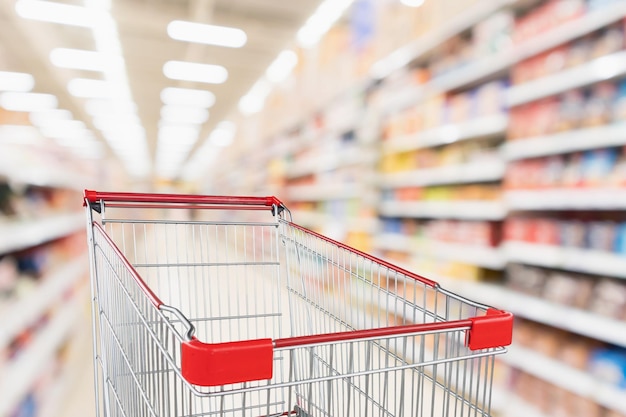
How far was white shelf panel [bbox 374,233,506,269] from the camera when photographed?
2.49 meters

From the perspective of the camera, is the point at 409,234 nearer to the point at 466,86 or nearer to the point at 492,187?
the point at 492,187

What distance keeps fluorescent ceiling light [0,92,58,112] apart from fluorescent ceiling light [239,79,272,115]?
3.30 meters

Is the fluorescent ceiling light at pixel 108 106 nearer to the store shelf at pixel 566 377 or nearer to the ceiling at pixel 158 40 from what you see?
the ceiling at pixel 158 40

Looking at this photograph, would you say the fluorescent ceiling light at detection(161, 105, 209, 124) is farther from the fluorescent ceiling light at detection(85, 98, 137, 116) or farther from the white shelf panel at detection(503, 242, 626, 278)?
the white shelf panel at detection(503, 242, 626, 278)

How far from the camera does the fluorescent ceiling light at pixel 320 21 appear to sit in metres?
4.45

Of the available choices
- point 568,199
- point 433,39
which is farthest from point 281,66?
point 568,199

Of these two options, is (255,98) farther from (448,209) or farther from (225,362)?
(225,362)

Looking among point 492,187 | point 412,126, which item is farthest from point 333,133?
point 492,187

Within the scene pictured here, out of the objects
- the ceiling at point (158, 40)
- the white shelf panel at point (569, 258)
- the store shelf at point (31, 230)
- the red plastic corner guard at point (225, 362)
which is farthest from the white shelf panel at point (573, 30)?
the ceiling at point (158, 40)

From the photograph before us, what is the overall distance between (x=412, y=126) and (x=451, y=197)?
2.05 ft

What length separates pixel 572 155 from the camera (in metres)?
2.10

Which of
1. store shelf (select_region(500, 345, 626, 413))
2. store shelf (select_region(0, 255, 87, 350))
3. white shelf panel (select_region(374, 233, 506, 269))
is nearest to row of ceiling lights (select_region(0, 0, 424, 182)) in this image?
store shelf (select_region(0, 255, 87, 350))

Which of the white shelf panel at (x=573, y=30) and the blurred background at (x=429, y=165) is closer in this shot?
the white shelf panel at (x=573, y=30)

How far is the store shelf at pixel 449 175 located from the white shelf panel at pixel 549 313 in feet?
2.05
